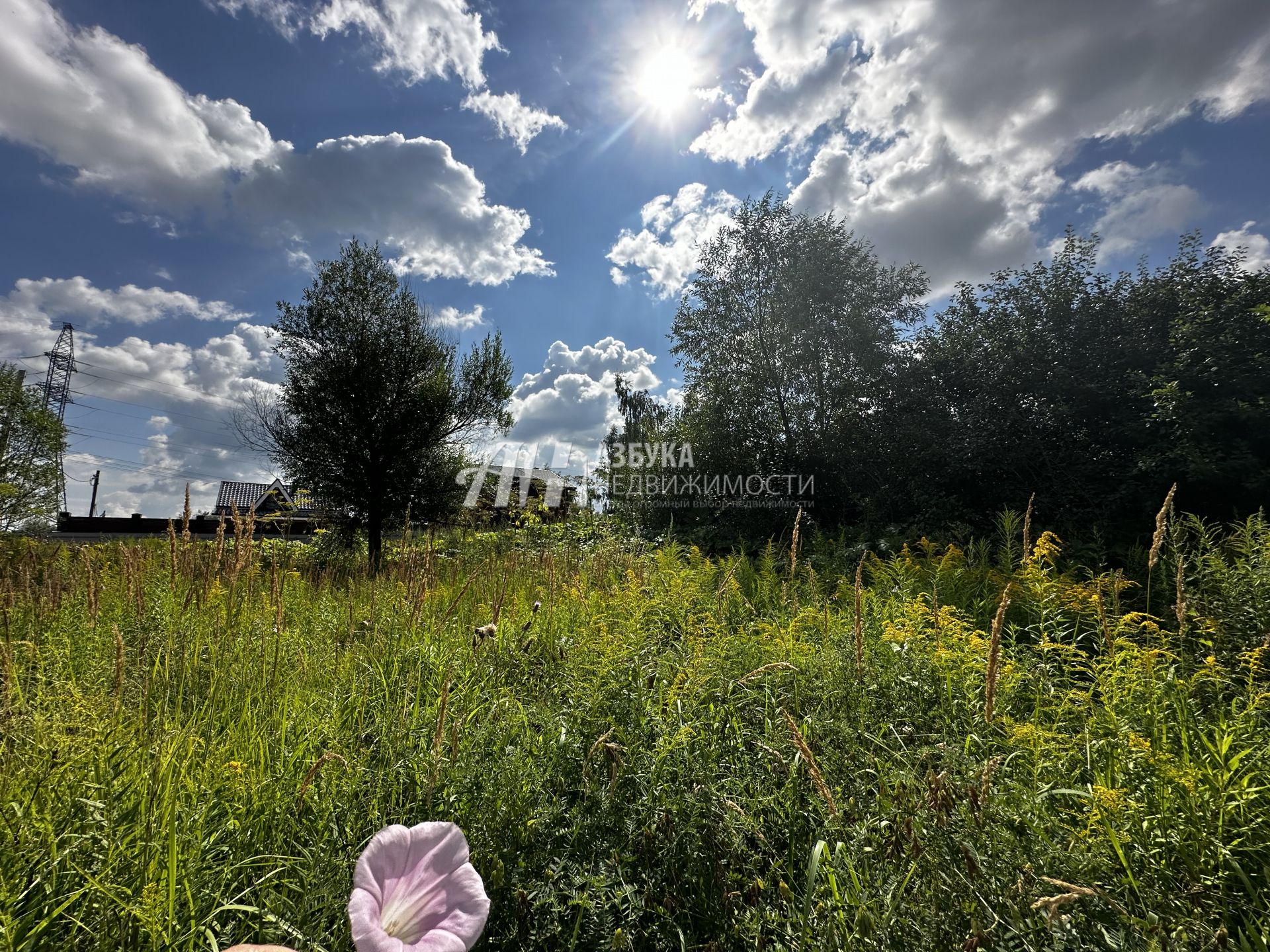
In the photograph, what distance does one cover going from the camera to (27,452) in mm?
13141

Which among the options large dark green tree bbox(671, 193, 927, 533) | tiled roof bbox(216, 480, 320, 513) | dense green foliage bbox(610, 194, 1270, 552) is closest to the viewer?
tiled roof bbox(216, 480, 320, 513)

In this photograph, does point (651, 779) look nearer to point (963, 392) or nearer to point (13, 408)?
point (963, 392)

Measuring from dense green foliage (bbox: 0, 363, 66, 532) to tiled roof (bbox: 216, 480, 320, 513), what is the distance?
3142 mm

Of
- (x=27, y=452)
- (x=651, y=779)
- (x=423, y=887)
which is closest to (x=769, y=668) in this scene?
(x=651, y=779)

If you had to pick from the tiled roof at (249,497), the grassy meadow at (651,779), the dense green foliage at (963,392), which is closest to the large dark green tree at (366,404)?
the tiled roof at (249,497)

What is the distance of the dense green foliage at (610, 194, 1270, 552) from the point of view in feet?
23.2

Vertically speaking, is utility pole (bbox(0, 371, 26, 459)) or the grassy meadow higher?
utility pole (bbox(0, 371, 26, 459))

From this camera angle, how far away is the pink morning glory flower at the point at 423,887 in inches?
24.6

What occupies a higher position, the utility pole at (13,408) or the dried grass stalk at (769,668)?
the utility pole at (13,408)

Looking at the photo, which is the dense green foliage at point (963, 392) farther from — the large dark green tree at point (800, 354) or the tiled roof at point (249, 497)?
the tiled roof at point (249, 497)

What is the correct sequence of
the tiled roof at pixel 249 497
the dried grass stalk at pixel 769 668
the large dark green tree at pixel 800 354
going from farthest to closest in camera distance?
the large dark green tree at pixel 800 354 < the tiled roof at pixel 249 497 < the dried grass stalk at pixel 769 668

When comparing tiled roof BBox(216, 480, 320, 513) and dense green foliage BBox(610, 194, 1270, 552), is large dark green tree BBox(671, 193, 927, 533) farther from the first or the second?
tiled roof BBox(216, 480, 320, 513)

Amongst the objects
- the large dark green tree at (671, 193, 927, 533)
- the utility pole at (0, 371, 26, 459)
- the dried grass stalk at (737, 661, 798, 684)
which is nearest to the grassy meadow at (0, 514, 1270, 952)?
the dried grass stalk at (737, 661, 798, 684)

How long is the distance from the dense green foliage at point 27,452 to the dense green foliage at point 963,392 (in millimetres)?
12511
